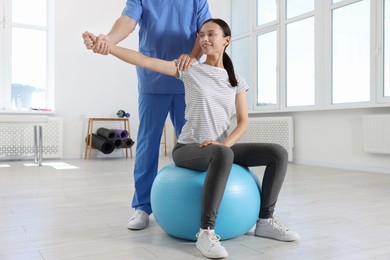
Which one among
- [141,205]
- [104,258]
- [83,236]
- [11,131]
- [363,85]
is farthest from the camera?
[11,131]

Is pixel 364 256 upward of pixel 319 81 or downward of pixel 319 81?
downward

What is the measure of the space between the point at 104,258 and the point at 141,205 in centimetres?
54

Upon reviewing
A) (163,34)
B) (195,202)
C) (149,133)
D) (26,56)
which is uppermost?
(26,56)

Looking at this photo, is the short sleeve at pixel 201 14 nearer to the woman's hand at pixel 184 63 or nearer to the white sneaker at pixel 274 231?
the woman's hand at pixel 184 63

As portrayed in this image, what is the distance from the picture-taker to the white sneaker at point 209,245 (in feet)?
4.56

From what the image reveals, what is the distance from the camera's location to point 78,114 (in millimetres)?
5961

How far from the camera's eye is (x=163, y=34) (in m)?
1.88

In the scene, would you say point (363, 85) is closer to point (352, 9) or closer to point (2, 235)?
point (352, 9)

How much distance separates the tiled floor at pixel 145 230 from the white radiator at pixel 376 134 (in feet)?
2.23

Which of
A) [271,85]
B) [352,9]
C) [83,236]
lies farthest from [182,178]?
[271,85]

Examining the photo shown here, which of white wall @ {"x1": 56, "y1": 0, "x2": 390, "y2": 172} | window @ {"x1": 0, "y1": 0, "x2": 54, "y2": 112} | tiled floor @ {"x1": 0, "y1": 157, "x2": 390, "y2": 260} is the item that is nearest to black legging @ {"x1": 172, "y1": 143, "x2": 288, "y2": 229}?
tiled floor @ {"x1": 0, "y1": 157, "x2": 390, "y2": 260}

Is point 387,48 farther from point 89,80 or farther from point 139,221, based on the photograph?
point 89,80

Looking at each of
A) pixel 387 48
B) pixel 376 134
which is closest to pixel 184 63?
pixel 376 134

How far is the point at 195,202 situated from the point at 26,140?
4766mm
